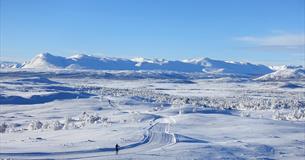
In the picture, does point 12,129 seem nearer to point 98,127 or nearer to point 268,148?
point 98,127

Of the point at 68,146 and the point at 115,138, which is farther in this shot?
the point at 115,138

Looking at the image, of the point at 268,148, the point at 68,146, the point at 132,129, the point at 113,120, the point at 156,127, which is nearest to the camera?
the point at 68,146

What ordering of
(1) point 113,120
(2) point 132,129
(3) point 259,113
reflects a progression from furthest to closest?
1. (3) point 259,113
2. (1) point 113,120
3. (2) point 132,129

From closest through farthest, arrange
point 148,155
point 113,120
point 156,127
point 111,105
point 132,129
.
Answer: point 148,155 → point 132,129 → point 156,127 → point 113,120 → point 111,105

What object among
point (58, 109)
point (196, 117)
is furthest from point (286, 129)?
point (58, 109)

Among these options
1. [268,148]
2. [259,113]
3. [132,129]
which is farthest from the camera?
[259,113]

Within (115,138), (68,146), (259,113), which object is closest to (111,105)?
(259,113)

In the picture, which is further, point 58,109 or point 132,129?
point 58,109

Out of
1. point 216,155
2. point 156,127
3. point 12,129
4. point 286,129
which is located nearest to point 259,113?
point 286,129

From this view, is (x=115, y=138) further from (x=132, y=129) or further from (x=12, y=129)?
(x=12, y=129)
